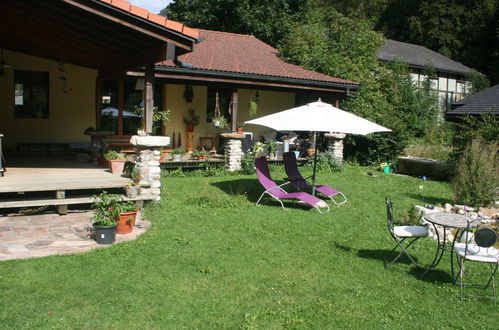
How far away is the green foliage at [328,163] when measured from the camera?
47.5 ft

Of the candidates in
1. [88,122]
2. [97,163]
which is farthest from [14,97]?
[97,163]

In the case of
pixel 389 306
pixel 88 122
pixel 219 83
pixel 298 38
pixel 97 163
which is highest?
pixel 298 38

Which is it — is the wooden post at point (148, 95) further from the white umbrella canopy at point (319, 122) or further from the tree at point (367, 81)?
the tree at point (367, 81)

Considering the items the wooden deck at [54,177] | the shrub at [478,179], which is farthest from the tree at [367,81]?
the wooden deck at [54,177]

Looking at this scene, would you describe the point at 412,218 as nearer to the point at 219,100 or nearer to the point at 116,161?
the point at 116,161

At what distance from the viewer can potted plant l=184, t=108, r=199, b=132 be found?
1528 cm

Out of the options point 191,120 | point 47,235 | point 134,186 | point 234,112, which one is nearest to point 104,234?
point 47,235

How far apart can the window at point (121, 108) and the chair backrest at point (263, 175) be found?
606 cm

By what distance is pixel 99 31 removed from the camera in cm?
853

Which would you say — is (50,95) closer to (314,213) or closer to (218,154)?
(218,154)

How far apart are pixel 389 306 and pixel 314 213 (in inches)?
162

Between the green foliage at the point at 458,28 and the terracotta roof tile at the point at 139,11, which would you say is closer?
the terracotta roof tile at the point at 139,11

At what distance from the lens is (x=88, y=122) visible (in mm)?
14523

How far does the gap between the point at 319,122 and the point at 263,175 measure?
5.38 ft
